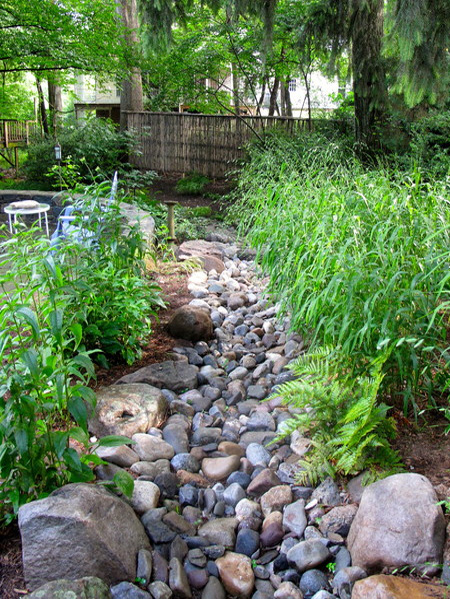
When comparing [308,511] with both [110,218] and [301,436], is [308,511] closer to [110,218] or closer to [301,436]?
[301,436]

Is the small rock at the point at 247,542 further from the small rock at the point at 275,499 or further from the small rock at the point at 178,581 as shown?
the small rock at the point at 178,581

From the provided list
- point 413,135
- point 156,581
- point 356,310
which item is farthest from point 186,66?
point 156,581

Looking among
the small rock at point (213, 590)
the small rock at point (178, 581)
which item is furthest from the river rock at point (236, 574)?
the small rock at point (178, 581)

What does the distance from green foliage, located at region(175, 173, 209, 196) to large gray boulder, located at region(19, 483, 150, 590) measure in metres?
9.17

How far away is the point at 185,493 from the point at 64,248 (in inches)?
54.6

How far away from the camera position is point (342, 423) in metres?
2.49

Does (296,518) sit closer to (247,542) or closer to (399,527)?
(247,542)

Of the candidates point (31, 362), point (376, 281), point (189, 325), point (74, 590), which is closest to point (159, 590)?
point (74, 590)

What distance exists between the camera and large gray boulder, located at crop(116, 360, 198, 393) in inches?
133

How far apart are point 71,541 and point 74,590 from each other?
0.64 feet

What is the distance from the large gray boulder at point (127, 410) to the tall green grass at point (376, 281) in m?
0.91

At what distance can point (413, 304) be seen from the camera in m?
2.63

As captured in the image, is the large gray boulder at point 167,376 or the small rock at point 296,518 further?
the large gray boulder at point 167,376

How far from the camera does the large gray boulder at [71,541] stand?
1845 mm
